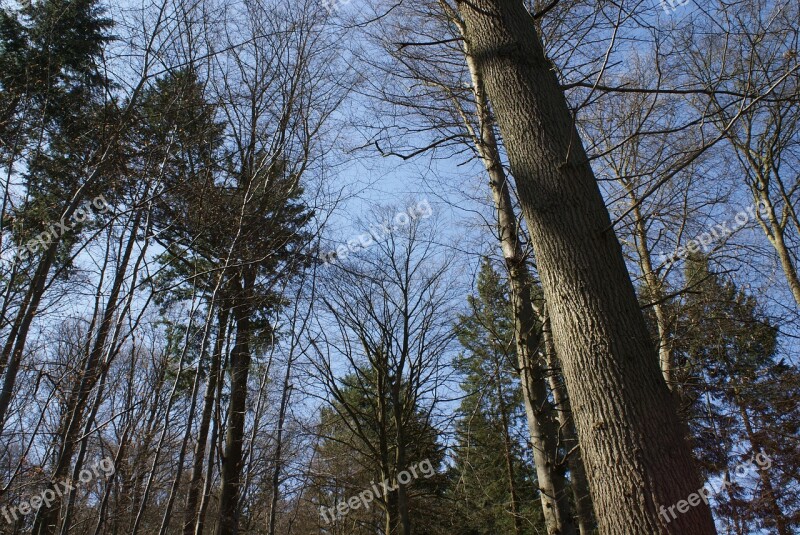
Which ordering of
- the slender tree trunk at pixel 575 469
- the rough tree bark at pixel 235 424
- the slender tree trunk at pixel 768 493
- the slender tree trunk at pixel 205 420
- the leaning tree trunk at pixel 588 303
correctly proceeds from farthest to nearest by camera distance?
the slender tree trunk at pixel 768 493 < the rough tree bark at pixel 235 424 < the slender tree trunk at pixel 205 420 < the slender tree trunk at pixel 575 469 < the leaning tree trunk at pixel 588 303

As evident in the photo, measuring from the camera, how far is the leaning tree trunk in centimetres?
191

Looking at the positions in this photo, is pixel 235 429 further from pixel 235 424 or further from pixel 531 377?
pixel 531 377

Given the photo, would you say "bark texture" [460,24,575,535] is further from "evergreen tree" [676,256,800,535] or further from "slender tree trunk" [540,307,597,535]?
"evergreen tree" [676,256,800,535]

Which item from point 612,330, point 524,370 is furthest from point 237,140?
point 612,330

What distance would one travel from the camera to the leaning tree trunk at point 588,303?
6.28 feet

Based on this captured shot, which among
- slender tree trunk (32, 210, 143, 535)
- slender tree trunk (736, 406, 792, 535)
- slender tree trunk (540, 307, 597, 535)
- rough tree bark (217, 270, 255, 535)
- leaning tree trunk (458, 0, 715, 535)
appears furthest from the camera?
slender tree trunk (736, 406, 792, 535)

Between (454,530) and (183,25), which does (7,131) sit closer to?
(183,25)

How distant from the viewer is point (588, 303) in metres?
2.25

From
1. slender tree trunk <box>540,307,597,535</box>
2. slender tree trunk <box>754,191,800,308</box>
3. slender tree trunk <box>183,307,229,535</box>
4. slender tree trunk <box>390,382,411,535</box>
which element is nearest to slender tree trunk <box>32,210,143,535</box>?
slender tree trunk <box>183,307,229,535</box>

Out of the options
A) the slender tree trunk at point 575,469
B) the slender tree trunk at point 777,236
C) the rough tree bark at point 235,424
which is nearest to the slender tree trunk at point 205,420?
the rough tree bark at point 235,424

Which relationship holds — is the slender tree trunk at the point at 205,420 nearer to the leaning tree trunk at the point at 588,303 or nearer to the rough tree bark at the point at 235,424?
the rough tree bark at the point at 235,424

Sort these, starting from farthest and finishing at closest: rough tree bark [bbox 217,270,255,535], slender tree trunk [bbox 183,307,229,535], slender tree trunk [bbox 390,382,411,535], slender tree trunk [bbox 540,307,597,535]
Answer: rough tree bark [bbox 217,270,255,535], slender tree trunk [bbox 390,382,411,535], slender tree trunk [bbox 183,307,229,535], slender tree trunk [bbox 540,307,597,535]

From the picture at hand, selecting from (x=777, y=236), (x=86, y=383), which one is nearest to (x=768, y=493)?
(x=777, y=236)

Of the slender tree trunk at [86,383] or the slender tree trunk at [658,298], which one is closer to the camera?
the slender tree trunk at [86,383]
